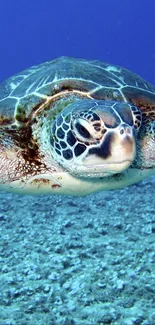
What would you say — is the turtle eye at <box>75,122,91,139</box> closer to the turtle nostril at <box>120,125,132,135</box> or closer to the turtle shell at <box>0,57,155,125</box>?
the turtle nostril at <box>120,125,132,135</box>

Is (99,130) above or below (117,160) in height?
above

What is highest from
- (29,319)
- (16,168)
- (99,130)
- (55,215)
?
→ (99,130)

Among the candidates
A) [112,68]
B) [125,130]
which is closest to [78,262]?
[125,130]

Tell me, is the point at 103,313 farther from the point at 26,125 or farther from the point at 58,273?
the point at 26,125

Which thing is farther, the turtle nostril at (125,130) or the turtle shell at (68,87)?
the turtle shell at (68,87)

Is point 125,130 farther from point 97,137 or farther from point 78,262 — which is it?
point 78,262

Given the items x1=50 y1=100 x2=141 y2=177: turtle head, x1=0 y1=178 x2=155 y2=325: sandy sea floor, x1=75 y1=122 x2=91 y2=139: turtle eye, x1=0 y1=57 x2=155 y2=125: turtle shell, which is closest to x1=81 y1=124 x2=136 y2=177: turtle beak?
x1=50 y1=100 x2=141 y2=177: turtle head

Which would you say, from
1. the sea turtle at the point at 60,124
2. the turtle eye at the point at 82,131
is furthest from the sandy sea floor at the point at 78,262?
the turtle eye at the point at 82,131

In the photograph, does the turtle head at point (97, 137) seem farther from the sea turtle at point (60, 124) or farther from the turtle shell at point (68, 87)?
the turtle shell at point (68, 87)

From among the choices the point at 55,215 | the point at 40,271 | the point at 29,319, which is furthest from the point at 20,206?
the point at 29,319
